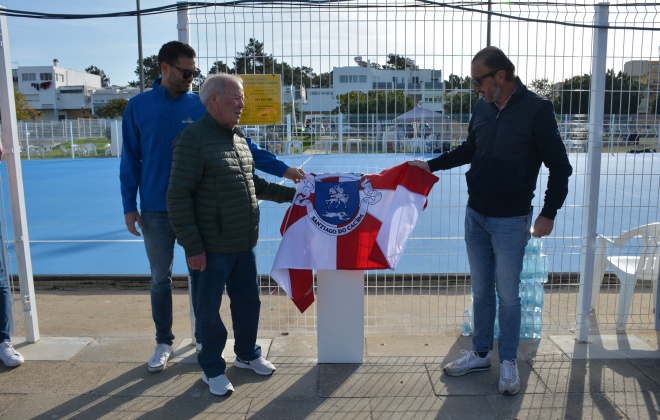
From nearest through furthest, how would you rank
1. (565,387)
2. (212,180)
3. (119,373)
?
(212,180) → (565,387) → (119,373)

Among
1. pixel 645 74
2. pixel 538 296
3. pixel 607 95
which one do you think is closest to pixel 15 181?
pixel 538 296

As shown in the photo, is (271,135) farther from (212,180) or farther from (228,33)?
(212,180)

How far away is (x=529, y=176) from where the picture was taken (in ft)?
10.00

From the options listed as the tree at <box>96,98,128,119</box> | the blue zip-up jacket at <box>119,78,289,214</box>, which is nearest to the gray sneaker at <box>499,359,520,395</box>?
the blue zip-up jacket at <box>119,78,289,214</box>

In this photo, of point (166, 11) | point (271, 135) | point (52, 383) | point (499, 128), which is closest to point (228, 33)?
point (166, 11)

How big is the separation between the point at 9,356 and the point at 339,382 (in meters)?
2.18

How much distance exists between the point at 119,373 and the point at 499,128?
2790 millimetres

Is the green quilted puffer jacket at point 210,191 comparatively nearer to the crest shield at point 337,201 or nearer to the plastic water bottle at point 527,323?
the crest shield at point 337,201

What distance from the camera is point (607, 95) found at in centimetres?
378

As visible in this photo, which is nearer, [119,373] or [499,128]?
[499,128]

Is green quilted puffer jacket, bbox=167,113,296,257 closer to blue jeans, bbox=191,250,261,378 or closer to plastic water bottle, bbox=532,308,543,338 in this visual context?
blue jeans, bbox=191,250,261,378

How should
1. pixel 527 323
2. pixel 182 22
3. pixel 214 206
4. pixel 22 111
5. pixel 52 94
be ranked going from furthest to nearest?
pixel 52 94
pixel 22 111
pixel 527 323
pixel 182 22
pixel 214 206

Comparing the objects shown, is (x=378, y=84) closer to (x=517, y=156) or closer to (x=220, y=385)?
(x=517, y=156)

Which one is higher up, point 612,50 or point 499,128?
point 612,50
